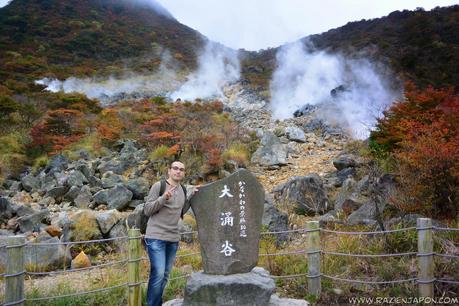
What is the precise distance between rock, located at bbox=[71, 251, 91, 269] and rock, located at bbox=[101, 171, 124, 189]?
4563 mm

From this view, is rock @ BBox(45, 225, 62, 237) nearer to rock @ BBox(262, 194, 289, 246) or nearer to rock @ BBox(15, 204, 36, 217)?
rock @ BBox(15, 204, 36, 217)

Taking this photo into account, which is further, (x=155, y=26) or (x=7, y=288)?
(x=155, y=26)

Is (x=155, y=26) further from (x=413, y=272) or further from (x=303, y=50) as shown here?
(x=413, y=272)

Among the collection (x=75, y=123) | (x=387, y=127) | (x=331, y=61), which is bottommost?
(x=387, y=127)

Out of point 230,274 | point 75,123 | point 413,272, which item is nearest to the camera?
point 230,274

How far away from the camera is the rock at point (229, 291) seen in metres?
4.35

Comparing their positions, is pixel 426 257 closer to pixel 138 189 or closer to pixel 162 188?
pixel 162 188

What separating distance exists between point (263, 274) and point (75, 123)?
584 inches

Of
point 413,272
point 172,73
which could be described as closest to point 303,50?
point 172,73

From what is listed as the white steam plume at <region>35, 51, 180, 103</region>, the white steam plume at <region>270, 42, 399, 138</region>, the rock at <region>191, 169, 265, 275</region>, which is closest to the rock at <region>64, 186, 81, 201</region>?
the rock at <region>191, 169, 265, 275</region>

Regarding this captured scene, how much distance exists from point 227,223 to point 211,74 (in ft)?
97.9

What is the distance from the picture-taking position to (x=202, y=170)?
488 inches

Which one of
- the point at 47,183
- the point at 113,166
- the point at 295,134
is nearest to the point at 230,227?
the point at 47,183

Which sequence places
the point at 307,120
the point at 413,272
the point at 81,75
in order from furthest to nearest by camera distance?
1. the point at 81,75
2. the point at 307,120
3. the point at 413,272
